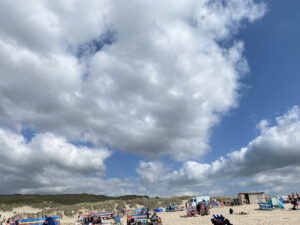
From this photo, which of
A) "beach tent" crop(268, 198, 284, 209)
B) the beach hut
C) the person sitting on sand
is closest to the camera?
the person sitting on sand

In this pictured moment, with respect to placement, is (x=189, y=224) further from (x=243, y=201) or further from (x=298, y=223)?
(x=243, y=201)

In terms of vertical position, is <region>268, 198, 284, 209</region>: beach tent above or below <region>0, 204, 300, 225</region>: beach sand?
above

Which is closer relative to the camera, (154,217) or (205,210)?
(154,217)

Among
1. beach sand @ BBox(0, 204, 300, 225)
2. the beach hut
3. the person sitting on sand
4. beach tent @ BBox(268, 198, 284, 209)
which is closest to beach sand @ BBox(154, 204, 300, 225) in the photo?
beach sand @ BBox(0, 204, 300, 225)

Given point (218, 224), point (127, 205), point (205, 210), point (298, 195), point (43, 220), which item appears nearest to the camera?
point (218, 224)

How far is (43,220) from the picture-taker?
19.8 meters

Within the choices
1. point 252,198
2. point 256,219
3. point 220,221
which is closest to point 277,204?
point 256,219

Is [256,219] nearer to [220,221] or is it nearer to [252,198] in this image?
[220,221]

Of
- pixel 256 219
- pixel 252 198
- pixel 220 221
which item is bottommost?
pixel 256 219

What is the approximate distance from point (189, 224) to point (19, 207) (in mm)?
59301

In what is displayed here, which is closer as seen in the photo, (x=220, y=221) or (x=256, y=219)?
(x=220, y=221)

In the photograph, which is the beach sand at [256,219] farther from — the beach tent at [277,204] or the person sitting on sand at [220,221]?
the person sitting on sand at [220,221]

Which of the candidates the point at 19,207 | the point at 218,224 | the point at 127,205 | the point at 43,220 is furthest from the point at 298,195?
the point at 19,207

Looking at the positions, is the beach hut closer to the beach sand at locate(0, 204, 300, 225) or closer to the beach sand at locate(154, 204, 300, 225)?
the beach sand at locate(0, 204, 300, 225)
